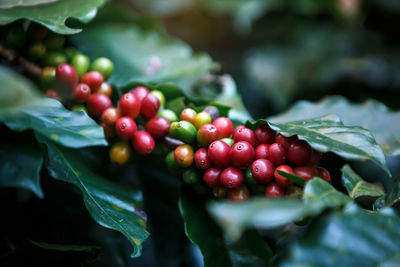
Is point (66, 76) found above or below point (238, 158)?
above

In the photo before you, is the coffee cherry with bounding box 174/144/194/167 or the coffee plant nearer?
the coffee plant

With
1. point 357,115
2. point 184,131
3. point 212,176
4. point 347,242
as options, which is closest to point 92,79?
point 184,131

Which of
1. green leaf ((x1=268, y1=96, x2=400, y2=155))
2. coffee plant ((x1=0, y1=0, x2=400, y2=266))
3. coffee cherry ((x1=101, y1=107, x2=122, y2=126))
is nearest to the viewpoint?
coffee plant ((x1=0, y1=0, x2=400, y2=266))

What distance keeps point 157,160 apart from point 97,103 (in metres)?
0.29

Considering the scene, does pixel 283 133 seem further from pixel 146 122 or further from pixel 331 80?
pixel 331 80

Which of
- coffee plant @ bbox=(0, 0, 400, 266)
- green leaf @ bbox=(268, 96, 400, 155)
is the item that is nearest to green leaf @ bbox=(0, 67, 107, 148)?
coffee plant @ bbox=(0, 0, 400, 266)

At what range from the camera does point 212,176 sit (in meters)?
0.72

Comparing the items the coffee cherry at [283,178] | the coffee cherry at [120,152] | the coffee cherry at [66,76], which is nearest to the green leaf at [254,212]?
the coffee cherry at [283,178]

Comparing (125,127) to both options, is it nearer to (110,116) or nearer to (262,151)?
(110,116)

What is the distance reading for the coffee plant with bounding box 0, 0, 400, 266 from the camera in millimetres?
570

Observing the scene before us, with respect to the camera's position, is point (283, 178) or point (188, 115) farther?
point (188, 115)

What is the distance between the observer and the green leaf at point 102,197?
680mm

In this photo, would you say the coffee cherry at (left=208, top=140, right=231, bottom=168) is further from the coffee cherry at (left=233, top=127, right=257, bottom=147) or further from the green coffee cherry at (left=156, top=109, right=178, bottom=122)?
the green coffee cherry at (left=156, top=109, right=178, bottom=122)

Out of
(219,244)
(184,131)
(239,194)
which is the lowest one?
(219,244)
